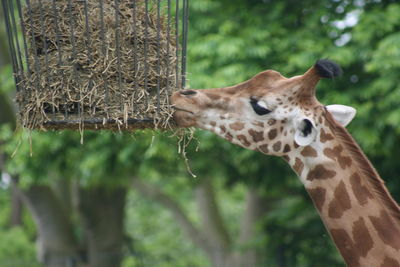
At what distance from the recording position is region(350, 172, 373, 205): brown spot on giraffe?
359 cm

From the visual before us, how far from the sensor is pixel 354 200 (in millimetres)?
3602

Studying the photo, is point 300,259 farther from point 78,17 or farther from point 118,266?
point 78,17

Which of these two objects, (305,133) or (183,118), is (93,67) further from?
(305,133)

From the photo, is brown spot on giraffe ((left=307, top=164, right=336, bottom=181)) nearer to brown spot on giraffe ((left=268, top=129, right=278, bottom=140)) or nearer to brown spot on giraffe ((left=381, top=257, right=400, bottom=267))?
brown spot on giraffe ((left=268, top=129, right=278, bottom=140))

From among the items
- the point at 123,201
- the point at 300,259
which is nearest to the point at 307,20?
the point at 300,259

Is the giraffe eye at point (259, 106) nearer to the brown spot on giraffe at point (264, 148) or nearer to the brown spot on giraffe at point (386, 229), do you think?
the brown spot on giraffe at point (264, 148)

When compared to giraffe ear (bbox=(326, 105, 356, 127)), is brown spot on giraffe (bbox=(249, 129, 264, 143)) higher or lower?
lower

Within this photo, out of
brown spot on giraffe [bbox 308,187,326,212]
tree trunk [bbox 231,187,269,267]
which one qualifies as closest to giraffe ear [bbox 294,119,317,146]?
brown spot on giraffe [bbox 308,187,326,212]

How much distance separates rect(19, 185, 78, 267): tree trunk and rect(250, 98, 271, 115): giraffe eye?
7482 mm

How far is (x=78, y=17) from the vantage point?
383cm

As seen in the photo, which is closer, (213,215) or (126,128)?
(126,128)

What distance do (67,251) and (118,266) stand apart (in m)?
0.81

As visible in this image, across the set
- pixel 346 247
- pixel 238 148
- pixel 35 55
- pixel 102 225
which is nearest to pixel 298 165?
pixel 346 247

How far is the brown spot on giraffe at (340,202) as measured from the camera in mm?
3604
